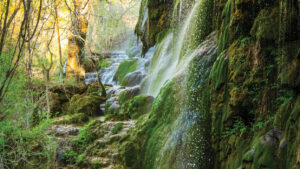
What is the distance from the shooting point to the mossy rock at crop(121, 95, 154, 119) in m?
8.39

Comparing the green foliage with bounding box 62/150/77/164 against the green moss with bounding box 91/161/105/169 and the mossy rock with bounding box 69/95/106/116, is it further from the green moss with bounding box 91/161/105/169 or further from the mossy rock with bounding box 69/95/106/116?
the mossy rock with bounding box 69/95/106/116

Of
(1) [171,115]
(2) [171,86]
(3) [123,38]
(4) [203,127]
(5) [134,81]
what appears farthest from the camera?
(3) [123,38]

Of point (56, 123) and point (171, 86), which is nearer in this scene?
point (171, 86)

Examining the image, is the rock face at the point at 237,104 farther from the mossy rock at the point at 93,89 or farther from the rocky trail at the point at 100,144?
the mossy rock at the point at 93,89

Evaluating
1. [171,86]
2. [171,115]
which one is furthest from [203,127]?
[171,86]

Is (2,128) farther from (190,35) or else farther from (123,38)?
(123,38)

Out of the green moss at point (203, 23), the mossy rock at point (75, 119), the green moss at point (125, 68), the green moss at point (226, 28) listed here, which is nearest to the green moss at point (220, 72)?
the green moss at point (226, 28)

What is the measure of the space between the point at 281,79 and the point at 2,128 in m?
4.34

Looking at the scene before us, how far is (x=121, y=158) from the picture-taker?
6.13 metres

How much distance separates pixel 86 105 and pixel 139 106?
3.04 meters

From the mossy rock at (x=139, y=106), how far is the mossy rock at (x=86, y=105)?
2235mm

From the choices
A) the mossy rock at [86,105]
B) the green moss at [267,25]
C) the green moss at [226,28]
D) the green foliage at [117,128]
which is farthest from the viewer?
the mossy rock at [86,105]

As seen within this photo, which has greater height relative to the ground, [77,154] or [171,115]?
[171,115]

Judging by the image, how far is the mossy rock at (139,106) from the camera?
330 inches
